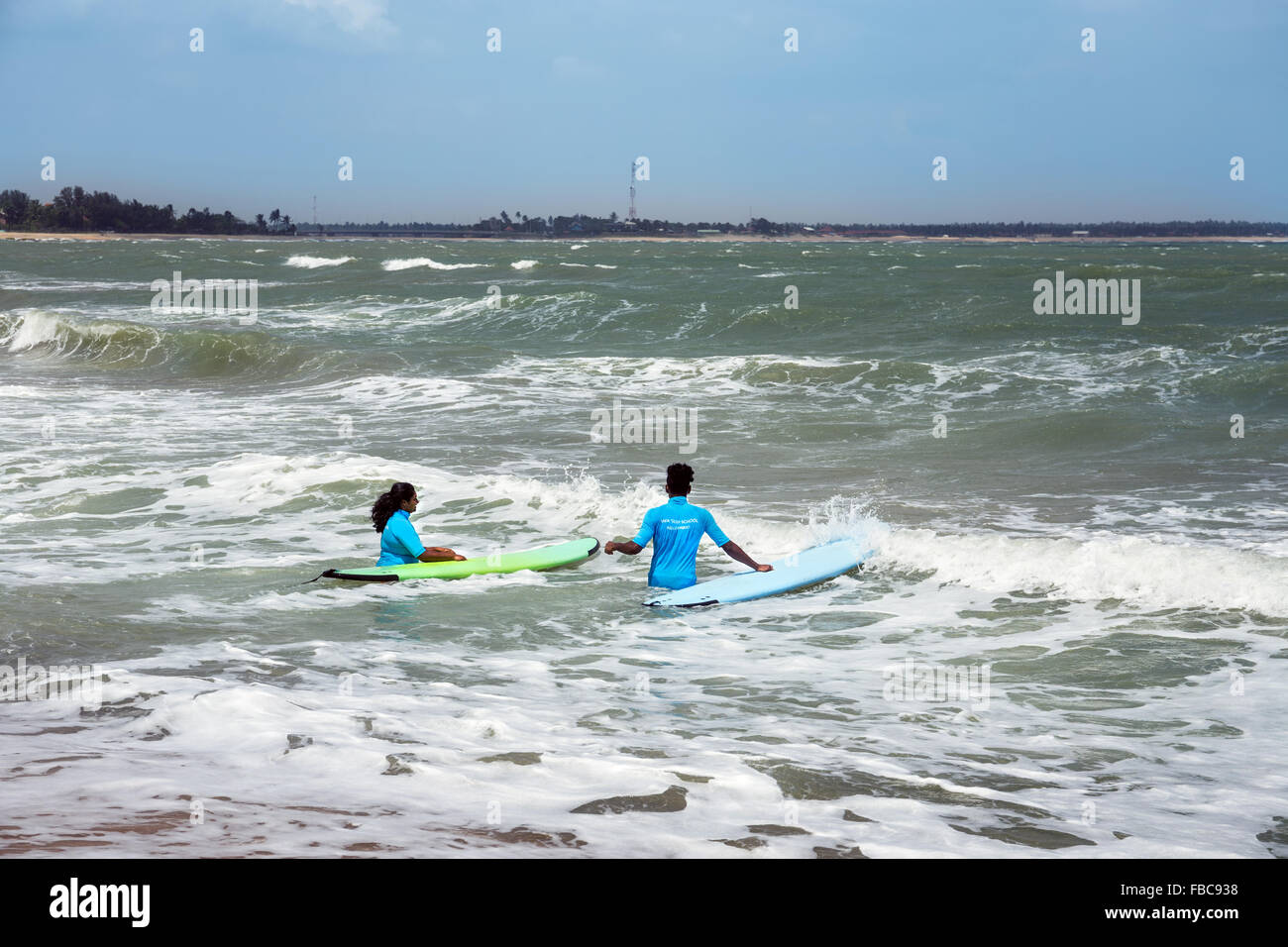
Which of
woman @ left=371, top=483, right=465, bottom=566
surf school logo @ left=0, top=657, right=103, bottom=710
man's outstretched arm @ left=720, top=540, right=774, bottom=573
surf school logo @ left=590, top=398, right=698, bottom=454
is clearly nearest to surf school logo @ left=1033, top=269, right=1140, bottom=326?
surf school logo @ left=590, top=398, right=698, bottom=454

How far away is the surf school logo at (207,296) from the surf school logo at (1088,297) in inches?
899

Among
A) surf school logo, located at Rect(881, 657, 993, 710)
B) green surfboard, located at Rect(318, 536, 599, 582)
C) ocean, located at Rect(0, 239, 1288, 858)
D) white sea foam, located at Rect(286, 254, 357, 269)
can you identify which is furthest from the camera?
white sea foam, located at Rect(286, 254, 357, 269)

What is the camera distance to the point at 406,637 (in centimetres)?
736

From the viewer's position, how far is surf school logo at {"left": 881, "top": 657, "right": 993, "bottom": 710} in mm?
6203

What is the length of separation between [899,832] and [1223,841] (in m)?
1.19

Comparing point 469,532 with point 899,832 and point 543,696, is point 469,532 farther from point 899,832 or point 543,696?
point 899,832

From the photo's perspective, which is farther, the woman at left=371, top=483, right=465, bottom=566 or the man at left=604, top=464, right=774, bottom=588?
the woman at left=371, top=483, right=465, bottom=566

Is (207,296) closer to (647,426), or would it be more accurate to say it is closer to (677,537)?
(647,426)

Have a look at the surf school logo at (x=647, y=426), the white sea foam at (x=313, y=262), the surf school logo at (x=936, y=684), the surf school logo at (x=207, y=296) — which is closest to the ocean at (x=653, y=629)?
the surf school logo at (x=936, y=684)

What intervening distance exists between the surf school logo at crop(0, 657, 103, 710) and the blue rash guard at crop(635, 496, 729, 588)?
12.2ft
